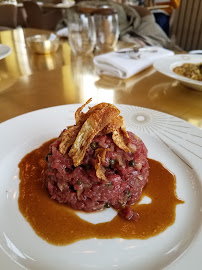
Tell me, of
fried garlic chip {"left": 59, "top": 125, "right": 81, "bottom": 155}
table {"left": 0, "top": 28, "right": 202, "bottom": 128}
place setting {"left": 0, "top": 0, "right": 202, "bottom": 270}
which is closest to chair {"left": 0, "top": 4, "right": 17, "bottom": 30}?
table {"left": 0, "top": 28, "right": 202, "bottom": 128}

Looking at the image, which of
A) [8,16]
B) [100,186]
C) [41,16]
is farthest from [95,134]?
[41,16]

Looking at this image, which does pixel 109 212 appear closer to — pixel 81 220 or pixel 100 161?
pixel 81 220

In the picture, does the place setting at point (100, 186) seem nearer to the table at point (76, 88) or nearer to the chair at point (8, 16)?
the table at point (76, 88)

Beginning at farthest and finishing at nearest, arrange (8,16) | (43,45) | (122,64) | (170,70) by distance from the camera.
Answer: (8,16), (43,45), (122,64), (170,70)

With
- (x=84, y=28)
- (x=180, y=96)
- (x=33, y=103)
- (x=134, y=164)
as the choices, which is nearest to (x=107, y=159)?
(x=134, y=164)

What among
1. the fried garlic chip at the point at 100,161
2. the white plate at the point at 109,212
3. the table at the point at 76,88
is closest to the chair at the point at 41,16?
the table at the point at 76,88
